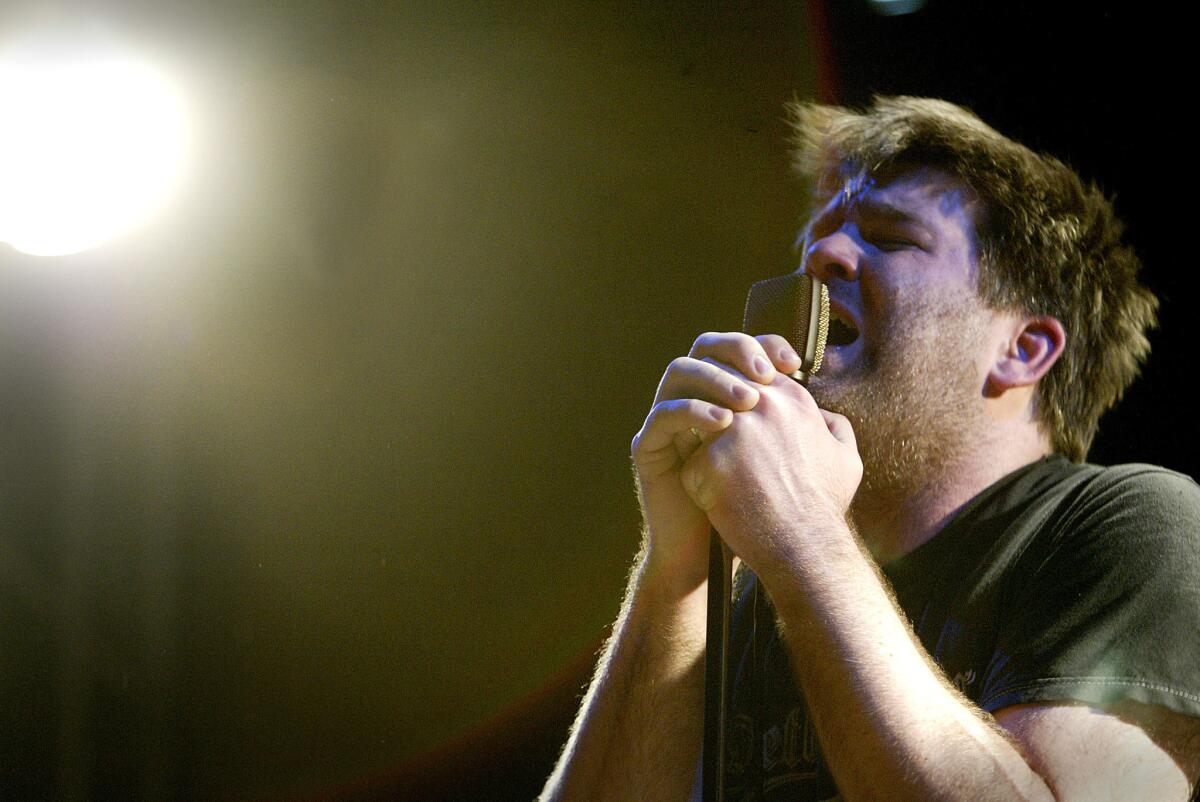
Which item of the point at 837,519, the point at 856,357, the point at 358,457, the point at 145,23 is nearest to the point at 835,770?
the point at 837,519

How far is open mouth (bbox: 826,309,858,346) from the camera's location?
155 centimetres

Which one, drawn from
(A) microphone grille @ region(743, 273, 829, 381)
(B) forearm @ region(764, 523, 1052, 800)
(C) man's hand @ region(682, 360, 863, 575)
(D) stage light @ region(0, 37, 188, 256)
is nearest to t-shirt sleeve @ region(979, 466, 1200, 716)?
(B) forearm @ region(764, 523, 1052, 800)

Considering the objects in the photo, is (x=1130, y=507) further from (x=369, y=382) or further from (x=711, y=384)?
(x=369, y=382)

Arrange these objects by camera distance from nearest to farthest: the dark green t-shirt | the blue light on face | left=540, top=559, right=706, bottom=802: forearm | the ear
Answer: the dark green t-shirt
left=540, top=559, right=706, bottom=802: forearm
the ear
the blue light on face

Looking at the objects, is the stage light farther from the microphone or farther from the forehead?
the microphone

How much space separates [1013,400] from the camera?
5.39 ft

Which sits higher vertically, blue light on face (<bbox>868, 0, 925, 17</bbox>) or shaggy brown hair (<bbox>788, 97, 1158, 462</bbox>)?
blue light on face (<bbox>868, 0, 925, 17</bbox>)

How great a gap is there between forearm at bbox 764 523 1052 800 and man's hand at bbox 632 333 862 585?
68 millimetres

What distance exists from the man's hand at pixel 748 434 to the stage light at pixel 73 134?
5.76 feet

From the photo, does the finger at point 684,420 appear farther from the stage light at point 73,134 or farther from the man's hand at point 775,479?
the stage light at point 73,134

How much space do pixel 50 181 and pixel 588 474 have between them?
1.48 meters

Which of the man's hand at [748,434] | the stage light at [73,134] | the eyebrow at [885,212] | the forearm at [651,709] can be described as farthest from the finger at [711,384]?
the stage light at [73,134]

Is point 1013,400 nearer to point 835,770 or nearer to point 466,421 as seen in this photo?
point 835,770

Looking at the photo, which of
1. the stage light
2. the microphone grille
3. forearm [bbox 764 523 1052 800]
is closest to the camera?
forearm [bbox 764 523 1052 800]
